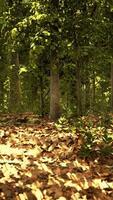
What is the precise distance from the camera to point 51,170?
26.5 ft

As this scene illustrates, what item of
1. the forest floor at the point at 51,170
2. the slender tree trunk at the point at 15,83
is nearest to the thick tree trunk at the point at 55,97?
the forest floor at the point at 51,170

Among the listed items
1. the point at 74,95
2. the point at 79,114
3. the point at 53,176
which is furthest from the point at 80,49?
the point at 74,95

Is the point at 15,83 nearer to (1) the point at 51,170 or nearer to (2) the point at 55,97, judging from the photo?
(2) the point at 55,97

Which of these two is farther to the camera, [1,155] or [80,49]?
[80,49]

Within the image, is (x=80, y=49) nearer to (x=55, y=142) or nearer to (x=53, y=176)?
(x=55, y=142)

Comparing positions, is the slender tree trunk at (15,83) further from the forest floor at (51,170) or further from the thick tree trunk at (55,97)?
the forest floor at (51,170)

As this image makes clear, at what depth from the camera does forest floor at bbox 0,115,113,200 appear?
698 cm

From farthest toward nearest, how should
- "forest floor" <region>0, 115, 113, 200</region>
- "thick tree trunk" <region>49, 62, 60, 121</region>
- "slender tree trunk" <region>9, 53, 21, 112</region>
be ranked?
"slender tree trunk" <region>9, 53, 21, 112</region> → "thick tree trunk" <region>49, 62, 60, 121</region> → "forest floor" <region>0, 115, 113, 200</region>

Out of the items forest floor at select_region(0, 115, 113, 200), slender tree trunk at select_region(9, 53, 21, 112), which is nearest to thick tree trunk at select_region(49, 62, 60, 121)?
forest floor at select_region(0, 115, 113, 200)

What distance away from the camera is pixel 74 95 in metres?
23.7

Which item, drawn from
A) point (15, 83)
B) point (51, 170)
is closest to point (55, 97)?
point (15, 83)

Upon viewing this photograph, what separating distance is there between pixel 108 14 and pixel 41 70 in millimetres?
3953

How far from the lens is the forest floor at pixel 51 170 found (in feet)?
22.9

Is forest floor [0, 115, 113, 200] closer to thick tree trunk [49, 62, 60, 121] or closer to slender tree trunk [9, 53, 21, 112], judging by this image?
thick tree trunk [49, 62, 60, 121]
